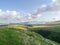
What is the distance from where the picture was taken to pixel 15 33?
225 feet

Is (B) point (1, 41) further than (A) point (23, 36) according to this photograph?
No

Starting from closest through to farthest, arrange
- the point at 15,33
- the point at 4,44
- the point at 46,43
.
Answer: the point at 4,44
the point at 15,33
the point at 46,43

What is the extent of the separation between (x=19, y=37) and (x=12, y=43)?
4938mm

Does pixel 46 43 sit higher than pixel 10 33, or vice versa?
pixel 10 33

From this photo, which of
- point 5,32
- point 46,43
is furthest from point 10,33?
point 46,43

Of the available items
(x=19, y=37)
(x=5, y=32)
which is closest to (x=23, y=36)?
(x=19, y=37)

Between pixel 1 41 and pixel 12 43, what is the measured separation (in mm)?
3546

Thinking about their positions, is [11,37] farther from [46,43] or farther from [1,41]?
[46,43]

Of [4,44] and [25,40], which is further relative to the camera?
[25,40]

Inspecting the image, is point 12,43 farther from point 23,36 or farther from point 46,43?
point 46,43

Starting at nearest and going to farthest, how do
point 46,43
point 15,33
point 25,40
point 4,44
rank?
point 4,44 < point 25,40 < point 15,33 < point 46,43

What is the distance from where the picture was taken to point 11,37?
64.7 metres

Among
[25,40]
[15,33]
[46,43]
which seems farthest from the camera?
[46,43]

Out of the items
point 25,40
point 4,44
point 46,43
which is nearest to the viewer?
point 4,44
